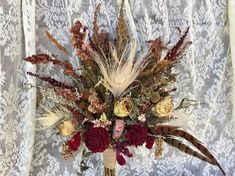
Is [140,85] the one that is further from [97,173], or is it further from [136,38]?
[97,173]

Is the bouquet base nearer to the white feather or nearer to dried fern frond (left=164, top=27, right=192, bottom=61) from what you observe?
the white feather

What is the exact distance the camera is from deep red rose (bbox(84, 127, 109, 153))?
1.30 metres

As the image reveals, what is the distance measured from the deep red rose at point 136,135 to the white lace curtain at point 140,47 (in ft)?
1.01

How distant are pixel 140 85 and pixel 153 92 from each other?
2.0 inches

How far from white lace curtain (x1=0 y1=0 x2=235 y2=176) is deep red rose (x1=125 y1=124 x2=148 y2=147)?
31 cm

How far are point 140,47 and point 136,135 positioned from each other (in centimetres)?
39

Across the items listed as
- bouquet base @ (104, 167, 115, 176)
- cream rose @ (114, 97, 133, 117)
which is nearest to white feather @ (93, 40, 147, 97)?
cream rose @ (114, 97, 133, 117)

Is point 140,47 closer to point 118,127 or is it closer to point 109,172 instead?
point 118,127

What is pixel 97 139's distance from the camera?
1.30 m

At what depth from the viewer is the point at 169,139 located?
4.67ft

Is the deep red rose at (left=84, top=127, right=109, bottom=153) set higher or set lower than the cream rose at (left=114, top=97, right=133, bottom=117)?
lower

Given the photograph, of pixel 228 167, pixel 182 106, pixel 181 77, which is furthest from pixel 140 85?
→ pixel 228 167

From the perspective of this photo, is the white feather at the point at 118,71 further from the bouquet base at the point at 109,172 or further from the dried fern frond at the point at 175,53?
the bouquet base at the point at 109,172

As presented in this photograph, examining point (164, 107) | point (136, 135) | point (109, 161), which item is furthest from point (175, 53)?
point (109, 161)
